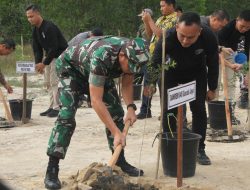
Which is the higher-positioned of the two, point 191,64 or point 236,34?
point 236,34

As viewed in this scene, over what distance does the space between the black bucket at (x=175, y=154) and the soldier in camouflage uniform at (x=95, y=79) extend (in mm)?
509

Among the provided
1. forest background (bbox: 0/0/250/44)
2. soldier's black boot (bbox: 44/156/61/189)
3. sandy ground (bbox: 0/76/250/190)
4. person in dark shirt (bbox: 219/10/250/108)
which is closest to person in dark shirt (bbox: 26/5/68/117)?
sandy ground (bbox: 0/76/250/190)

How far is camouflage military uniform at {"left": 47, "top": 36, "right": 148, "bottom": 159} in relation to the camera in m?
4.30

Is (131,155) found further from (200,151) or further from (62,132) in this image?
(62,132)

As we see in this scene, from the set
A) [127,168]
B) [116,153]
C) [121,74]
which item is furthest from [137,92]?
[116,153]

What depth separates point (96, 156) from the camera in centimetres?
596

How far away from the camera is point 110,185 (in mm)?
4277

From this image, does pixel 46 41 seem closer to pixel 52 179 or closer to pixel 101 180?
pixel 52 179

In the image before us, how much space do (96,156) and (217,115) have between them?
7.54ft

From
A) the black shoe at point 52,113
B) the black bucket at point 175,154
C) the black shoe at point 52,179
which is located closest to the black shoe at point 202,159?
the black bucket at point 175,154

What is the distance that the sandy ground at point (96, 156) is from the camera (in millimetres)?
4898

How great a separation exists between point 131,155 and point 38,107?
5014 mm

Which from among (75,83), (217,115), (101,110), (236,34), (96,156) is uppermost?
(236,34)

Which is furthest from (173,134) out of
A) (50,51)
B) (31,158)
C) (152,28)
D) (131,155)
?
(50,51)
